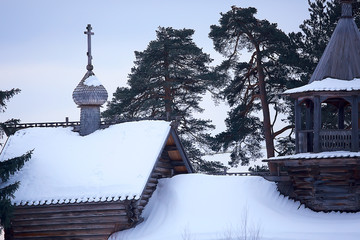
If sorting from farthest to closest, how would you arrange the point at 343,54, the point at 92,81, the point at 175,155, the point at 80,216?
the point at 92,81
the point at 175,155
the point at 80,216
the point at 343,54

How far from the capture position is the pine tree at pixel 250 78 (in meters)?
43.3

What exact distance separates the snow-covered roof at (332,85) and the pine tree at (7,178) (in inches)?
405

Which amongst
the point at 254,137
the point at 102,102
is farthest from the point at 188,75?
the point at 102,102

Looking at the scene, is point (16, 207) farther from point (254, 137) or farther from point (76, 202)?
point (254, 137)

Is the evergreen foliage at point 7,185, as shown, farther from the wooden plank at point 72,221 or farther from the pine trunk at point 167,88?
the pine trunk at point 167,88

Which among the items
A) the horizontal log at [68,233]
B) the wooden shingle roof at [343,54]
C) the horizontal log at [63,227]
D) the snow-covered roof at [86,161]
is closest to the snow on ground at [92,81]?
the snow-covered roof at [86,161]

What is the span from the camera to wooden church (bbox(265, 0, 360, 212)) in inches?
1219

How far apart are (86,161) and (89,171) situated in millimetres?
874

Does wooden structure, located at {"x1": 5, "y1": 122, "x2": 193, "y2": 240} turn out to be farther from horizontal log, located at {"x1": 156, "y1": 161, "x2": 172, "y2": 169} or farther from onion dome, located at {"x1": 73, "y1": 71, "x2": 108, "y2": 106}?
onion dome, located at {"x1": 73, "y1": 71, "x2": 108, "y2": 106}

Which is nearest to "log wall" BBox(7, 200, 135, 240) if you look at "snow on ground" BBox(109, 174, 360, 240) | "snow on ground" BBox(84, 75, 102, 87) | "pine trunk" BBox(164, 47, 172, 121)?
"snow on ground" BBox(109, 174, 360, 240)

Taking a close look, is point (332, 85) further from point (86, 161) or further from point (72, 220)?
point (72, 220)

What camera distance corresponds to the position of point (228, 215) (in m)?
31.8

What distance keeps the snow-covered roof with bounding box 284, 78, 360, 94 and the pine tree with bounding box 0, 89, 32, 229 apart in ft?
33.8

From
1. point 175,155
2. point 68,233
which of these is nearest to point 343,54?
point 175,155
